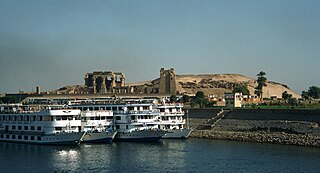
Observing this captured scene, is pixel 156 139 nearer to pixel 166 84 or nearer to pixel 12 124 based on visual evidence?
pixel 12 124

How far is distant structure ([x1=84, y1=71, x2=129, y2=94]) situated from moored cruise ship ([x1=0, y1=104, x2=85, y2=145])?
69.7 metres

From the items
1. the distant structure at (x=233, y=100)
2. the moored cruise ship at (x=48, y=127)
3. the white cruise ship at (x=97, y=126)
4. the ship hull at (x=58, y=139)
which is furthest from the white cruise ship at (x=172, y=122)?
the distant structure at (x=233, y=100)

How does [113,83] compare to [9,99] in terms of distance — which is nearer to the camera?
[9,99]

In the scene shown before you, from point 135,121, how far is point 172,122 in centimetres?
624

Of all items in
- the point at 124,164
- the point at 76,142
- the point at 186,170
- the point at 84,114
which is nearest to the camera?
the point at 186,170

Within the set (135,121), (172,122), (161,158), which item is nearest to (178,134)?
(172,122)

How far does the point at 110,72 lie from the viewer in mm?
137750

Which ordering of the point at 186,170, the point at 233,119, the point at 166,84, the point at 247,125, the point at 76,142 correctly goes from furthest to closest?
the point at 166,84 < the point at 233,119 < the point at 247,125 < the point at 76,142 < the point at 186,170

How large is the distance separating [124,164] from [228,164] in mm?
9292

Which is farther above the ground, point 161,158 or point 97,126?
point 97,126

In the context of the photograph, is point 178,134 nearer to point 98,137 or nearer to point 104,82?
point 98,137

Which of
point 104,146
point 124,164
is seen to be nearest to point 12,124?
point 104,146

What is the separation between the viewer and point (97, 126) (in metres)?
62.8

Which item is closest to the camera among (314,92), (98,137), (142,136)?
(98,137)
